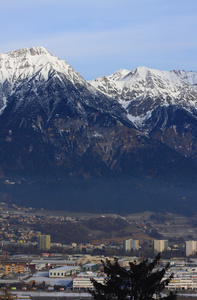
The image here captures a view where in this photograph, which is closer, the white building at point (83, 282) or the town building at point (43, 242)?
the white building at point (83, 282)

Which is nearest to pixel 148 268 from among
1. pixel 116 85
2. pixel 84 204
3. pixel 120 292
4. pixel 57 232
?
pixel 120 292

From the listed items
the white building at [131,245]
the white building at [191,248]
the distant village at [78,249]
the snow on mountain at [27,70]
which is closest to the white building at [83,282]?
the distant village at [78,249]

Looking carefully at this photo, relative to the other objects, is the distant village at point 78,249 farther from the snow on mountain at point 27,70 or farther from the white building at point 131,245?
the snow on mountain at point 27,70

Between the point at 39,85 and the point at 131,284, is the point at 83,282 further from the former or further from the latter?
the point at 39,85

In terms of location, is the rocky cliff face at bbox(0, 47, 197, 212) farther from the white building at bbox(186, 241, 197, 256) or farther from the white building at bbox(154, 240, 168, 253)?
the white building at bbox(186, 241, 197, 256)

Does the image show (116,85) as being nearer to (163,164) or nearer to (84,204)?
(163,164)

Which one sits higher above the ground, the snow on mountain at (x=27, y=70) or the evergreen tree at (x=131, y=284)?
the snow on mountain at (x=27, y=70)

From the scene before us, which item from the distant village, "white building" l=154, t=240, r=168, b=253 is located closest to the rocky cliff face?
the distant village
